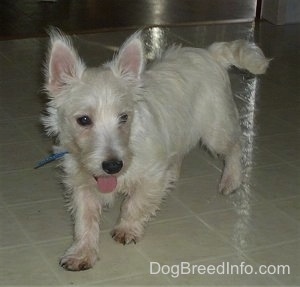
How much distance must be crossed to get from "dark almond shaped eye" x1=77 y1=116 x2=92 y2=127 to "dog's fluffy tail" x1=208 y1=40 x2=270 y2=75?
3.75 ft

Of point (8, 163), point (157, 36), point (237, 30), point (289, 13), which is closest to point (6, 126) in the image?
point (8, 163)

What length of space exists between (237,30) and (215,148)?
3941 mm

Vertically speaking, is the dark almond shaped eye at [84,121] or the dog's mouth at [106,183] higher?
the dark almond shaped eye at [84,121]

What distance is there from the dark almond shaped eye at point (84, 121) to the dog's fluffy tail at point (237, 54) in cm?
114

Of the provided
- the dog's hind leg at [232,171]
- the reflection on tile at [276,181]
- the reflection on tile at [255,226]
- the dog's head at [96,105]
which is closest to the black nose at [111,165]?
the dog's head at [96,105]

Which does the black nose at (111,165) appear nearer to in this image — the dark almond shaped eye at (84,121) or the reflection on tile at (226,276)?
the dark almond shaped eye at (84,121)

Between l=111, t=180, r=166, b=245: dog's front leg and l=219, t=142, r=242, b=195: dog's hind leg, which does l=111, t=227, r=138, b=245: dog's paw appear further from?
l=219, t=142, r=242, b=195: dog's hind leg

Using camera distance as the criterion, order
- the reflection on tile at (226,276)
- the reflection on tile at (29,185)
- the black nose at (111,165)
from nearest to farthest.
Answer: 1. the black nose at (111,165)
2. the reflection on tile at (226,276)
3. the reflection on tile at (29,185)

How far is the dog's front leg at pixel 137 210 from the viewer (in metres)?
3.07

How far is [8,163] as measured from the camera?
397 cm

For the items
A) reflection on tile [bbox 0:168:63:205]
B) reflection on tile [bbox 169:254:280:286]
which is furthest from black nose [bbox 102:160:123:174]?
reflection on tile [bbox 0:168:63:205]

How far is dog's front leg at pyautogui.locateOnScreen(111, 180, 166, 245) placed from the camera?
307cm

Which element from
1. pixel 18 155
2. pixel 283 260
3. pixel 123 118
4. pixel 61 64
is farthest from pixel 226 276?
pixel 18 155

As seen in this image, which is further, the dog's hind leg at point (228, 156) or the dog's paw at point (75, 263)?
the dog's hind leg at point (228, 156)
